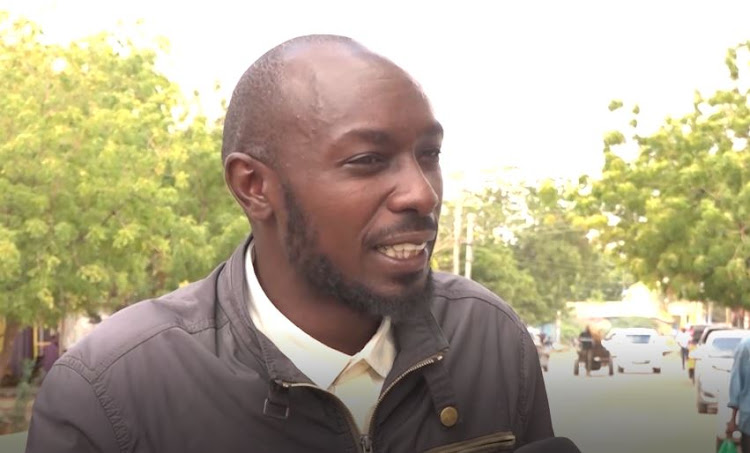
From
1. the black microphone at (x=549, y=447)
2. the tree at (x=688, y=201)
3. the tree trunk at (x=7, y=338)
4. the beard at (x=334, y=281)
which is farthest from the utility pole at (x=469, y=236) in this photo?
the black microphone at (x=549, y=447)

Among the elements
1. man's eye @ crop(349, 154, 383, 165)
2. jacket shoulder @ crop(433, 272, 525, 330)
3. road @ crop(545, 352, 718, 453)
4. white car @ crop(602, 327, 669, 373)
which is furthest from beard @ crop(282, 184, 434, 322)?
white car @ crop(602, 327, 669, 373)

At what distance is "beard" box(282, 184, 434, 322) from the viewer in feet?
4.96

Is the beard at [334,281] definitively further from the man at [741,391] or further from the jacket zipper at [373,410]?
the man at [741,391]

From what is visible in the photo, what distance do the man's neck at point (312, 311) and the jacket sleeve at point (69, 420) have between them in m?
0.29

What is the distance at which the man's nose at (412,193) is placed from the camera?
4.84 feet

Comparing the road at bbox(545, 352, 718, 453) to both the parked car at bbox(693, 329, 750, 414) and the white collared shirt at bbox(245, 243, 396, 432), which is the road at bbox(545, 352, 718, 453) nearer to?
the parked car at bbox(693, 329, 750, 414)

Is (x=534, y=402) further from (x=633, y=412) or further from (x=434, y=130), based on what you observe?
(x=633, y=412)

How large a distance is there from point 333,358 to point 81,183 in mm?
13931

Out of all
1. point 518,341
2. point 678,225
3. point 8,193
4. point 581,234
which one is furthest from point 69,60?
point 581,234

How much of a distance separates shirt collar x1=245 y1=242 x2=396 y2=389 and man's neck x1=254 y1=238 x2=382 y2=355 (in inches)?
0.4

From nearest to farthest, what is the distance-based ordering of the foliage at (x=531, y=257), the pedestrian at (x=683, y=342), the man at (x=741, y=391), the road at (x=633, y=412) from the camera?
1. the man at (x=741, y=391)
2. the road at (x=633, y=412)
3. the pedestrian at (x=683, y=342)
4. the foliage at (x=531, y=257)

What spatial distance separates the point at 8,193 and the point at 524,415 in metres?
13.4

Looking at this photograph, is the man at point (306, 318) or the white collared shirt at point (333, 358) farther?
the white collared shirt at point (333, 358)

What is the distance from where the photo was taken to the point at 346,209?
1.49m
